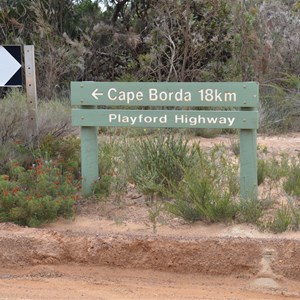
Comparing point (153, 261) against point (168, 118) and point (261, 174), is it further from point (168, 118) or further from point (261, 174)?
point (261, 174)

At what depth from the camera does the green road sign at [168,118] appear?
7.22 metres

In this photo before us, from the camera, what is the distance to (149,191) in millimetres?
7555

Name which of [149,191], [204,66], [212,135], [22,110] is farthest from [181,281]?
[204,66]

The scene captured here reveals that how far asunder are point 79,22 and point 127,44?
1.52 meters

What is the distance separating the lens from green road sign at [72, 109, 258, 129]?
23.7ft

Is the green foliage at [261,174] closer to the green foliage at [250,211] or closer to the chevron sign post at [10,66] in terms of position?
the green foliage at [250,211]

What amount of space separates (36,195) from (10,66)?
1.83 m

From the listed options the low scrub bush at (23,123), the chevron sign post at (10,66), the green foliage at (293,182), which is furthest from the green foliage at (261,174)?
the chevron sign post at (10,66)

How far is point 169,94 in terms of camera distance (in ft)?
24.1

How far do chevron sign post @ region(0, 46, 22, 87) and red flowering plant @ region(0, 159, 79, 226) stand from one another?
1068mm

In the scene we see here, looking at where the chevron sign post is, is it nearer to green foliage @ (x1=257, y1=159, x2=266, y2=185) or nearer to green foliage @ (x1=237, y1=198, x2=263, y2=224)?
green foliage @ (x1=257, y1=159, x2=266, y2=185)

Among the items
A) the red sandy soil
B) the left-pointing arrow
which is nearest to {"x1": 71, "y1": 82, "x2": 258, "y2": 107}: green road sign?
the left-pointing arrow

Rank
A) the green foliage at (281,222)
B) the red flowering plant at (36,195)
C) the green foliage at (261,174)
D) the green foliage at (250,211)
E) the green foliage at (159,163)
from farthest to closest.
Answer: the green foliage at (261,174), the green foliage at (159,163), the red flowering plant at (36,195), the green foliage at (250,211), the green foliage at (281,222)

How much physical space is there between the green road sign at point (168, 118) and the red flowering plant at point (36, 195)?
0.65 m
